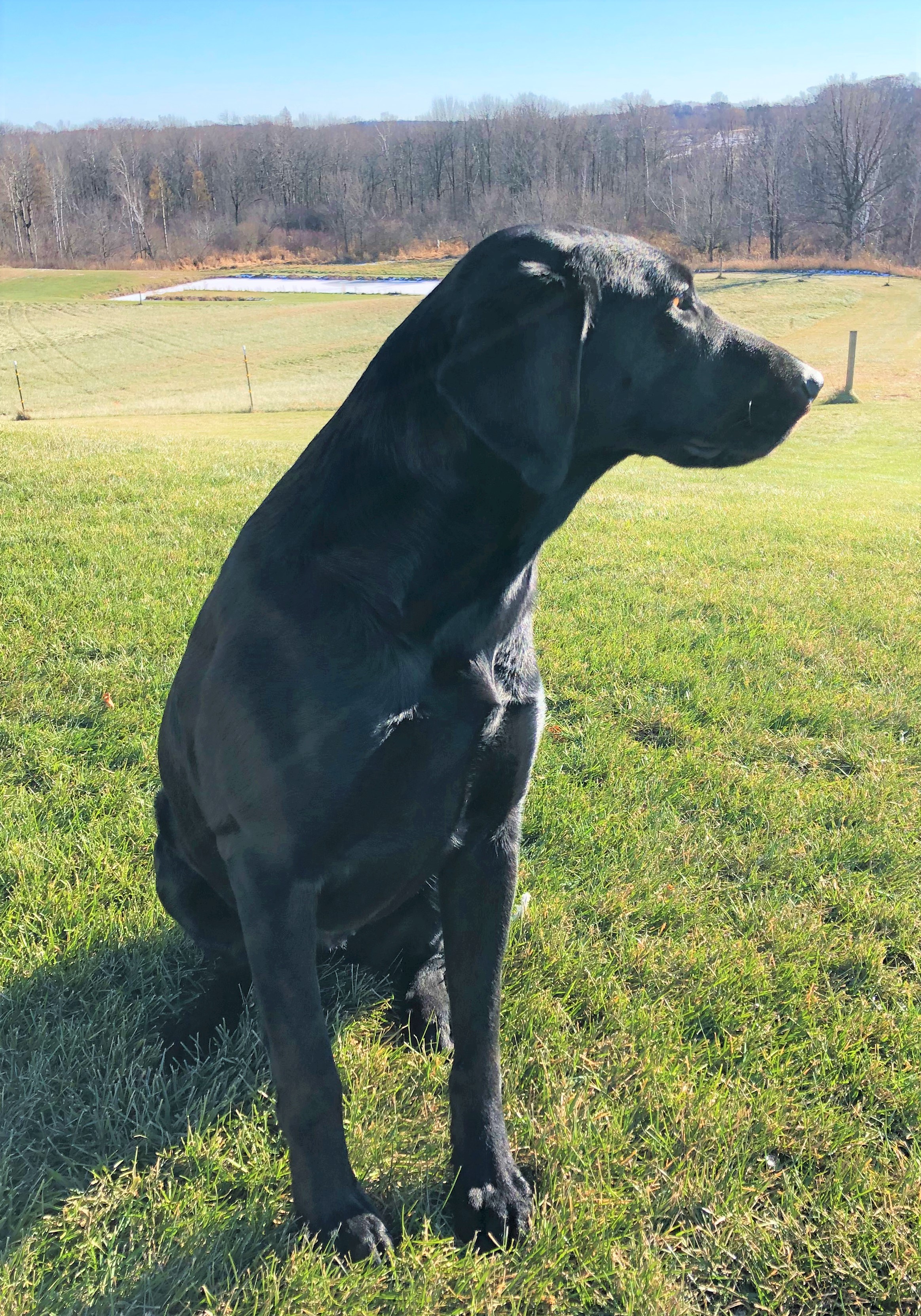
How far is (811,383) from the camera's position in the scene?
206cm

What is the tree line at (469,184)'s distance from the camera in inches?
2616

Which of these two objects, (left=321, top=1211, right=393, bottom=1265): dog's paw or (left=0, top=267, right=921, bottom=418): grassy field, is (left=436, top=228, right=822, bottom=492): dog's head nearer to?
(left=321, top=1211, right=393, bottom=1265): dog's paw

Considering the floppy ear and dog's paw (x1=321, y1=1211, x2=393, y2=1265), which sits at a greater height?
the floppy ear

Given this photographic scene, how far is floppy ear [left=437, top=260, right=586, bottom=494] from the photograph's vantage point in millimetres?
1506

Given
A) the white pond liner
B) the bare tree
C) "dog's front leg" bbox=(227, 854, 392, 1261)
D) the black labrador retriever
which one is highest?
the bare tree

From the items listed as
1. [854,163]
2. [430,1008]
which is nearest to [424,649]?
[430,1008]

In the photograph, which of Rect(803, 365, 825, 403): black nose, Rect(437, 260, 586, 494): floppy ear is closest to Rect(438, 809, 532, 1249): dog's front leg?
Rect(437, 260, 586, 494): floppy ear

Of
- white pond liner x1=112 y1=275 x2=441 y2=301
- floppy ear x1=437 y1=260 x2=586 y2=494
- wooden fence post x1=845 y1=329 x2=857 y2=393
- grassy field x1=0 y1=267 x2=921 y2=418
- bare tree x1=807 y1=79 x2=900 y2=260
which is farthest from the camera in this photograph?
bare tree x1=807 y1=79 x2=900 y2=260

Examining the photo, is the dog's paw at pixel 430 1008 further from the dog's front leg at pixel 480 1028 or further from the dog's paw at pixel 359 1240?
the dog's paw at pixel 359 1240

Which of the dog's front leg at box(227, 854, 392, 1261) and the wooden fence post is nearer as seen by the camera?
the dog's front leg at box(227, 854, 392, 1261)

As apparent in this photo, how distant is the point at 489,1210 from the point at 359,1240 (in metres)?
0.25

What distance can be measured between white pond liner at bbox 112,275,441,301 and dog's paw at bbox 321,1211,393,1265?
A: 191 feet

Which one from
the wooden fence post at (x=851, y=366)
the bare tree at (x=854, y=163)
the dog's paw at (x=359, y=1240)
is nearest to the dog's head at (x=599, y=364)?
the dog's paw at (x=359, y=1240)

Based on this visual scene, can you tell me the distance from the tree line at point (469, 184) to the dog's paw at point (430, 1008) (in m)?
62.4
